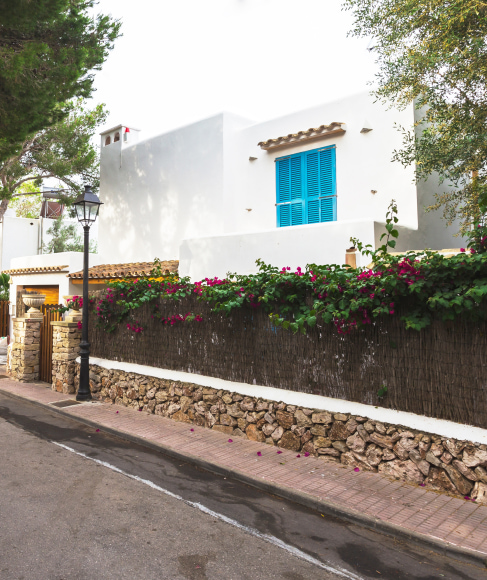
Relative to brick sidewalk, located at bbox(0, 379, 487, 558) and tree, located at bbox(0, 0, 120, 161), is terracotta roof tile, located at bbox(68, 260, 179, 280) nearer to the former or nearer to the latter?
tree, located at bbox(0, 0, 120, 161)

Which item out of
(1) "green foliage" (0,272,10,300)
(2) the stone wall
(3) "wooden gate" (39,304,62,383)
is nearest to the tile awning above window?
(2) the stone wall

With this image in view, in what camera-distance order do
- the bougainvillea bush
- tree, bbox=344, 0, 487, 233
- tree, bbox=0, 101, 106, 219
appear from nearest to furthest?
1. the bougainvillea bush
2. tree, bbox=344, 0, 487, 233
3. tree, bbox=0, 101, 106, 219

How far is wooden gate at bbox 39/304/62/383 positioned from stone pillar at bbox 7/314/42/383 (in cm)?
12

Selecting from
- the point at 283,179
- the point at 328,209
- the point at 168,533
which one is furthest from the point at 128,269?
the point at 168,533

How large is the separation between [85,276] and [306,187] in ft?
18.6

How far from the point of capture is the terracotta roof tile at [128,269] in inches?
522

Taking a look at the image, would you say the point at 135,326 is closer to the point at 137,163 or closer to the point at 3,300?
the point at 137,163

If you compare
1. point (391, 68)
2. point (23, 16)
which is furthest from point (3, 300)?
point (391, 68)

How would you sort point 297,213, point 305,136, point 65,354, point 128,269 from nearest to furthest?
1. point 65,354
2. point 305,136
3. point 297,213
4. point 128,269

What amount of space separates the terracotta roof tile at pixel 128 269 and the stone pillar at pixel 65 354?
2.49 metres

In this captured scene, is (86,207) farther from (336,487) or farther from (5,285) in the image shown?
(5,285)

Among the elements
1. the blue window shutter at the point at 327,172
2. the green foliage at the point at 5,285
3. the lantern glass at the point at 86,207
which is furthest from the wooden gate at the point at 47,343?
the green foliage at the point at 5,285

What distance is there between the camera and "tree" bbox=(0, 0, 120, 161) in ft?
35.9

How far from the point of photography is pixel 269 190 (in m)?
12.9
